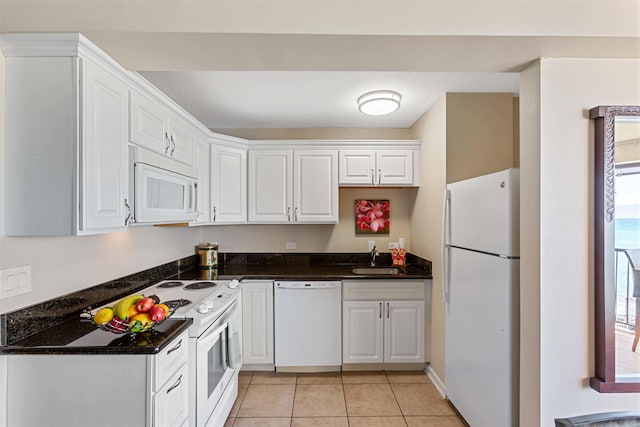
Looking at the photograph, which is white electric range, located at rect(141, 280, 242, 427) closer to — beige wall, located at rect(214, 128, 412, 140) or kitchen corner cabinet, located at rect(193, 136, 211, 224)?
kitchen corner cabinet, located at rect(193, 136, 211, 224)

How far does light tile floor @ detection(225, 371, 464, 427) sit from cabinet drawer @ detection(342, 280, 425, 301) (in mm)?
733

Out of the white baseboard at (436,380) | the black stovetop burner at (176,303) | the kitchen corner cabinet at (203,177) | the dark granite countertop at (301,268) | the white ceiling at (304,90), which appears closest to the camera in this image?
the black stovetop burner at (176,303)

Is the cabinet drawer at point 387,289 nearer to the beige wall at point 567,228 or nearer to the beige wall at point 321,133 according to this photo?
the beige wall at point 567,228

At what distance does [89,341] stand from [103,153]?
2.80 feet

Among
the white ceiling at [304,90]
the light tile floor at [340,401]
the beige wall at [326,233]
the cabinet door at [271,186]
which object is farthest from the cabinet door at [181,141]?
the light tile floor at [340,401]

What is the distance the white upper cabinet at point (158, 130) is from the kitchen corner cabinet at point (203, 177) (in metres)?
0.18

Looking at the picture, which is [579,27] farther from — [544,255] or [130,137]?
[130,137]

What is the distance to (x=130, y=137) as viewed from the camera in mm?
1750

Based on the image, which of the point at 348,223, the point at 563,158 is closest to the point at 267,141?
the point at 348,223

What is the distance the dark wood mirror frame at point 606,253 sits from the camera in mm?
1481

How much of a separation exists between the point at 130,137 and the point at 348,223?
7.79 ft

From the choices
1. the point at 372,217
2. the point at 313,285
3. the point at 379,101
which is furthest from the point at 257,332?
the point at 379,101

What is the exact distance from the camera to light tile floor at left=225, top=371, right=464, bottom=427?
233 cm

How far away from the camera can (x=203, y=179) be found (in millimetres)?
2957
